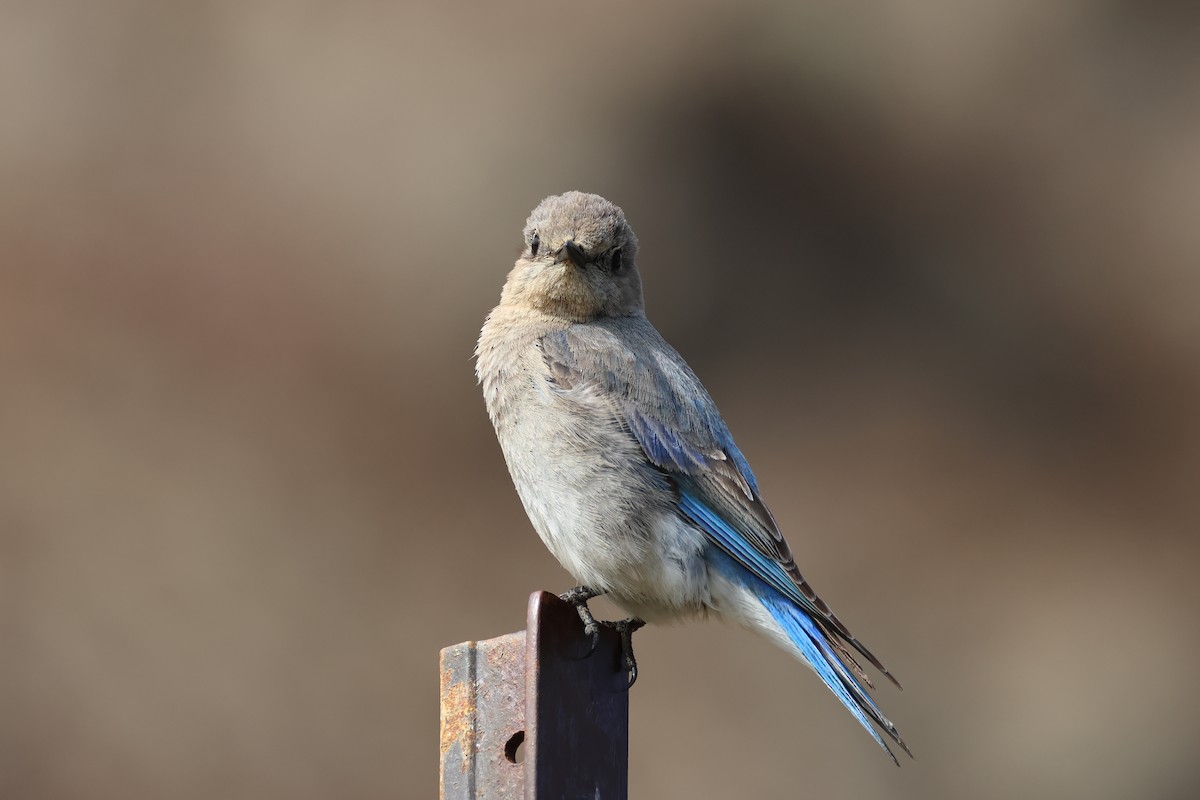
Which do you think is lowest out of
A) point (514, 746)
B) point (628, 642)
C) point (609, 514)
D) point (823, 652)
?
point (514, 746)

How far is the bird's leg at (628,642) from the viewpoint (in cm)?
336

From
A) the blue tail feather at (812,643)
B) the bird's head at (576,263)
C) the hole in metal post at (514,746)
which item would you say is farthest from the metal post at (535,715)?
the bird's head at (576,263)

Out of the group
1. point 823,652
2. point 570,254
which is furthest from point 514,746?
point 570,254

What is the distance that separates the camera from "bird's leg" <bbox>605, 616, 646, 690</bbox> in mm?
3363

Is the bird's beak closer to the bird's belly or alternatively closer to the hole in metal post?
the bird's belly

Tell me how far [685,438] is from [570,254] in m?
0.73

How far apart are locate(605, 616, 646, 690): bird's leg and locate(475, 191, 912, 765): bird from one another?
15 mm

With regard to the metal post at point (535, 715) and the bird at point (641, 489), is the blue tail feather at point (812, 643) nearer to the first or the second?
the bird at point (641, 489)

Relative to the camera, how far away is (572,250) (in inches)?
196

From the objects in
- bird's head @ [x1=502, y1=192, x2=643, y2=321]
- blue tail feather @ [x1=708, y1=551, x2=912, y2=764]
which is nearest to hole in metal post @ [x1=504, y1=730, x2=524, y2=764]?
blue tail feather @ [x1=708, y1=551, x2=912, y2=764]

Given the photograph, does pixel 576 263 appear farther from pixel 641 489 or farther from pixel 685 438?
pixel 641 489

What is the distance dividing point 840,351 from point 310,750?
3.18 m

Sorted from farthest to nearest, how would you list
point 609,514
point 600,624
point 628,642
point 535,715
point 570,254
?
point 570,254
point 609,514
point 628,642
point 600,624
point 535,715

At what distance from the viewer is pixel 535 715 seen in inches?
111
